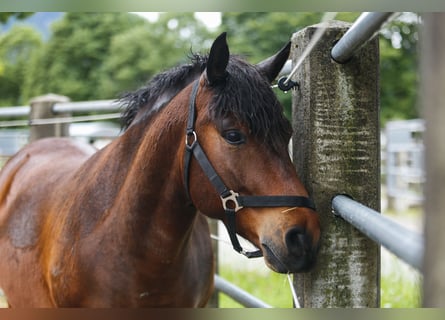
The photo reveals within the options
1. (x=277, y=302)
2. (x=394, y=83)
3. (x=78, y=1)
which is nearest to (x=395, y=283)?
(x=277, y=302)

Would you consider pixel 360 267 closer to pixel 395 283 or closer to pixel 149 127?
pixel 149 127

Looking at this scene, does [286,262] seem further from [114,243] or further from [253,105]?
[114,243]

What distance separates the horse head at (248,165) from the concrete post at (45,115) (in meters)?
2.23

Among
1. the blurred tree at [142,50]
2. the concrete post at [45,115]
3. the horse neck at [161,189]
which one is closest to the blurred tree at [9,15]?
the concrete post at [45,115]

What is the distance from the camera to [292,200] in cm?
120

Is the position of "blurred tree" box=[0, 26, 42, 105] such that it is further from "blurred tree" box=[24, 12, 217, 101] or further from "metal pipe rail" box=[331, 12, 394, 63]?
"metal pipe rail" box=[331, 12, 394, 63]

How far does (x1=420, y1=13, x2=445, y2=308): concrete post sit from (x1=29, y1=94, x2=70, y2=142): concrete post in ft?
10.6

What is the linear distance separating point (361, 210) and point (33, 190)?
1.58m

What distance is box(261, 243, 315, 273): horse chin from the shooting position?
3.86 ft

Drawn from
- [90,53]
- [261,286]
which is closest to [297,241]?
[261,286]

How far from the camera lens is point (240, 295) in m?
2.26

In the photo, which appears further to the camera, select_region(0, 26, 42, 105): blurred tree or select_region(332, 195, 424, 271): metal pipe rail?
select_region(0, 26, 42, 105): blurred tree

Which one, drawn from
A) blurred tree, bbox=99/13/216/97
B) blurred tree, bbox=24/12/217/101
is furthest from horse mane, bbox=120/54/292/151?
blurred tree, bbox=99/13/216/97

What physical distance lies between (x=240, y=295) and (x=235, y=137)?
3.73ft
